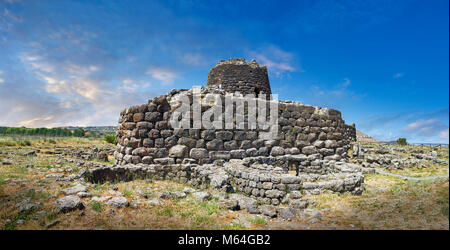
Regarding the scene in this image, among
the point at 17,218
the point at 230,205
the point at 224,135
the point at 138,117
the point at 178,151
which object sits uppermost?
the point at 138,117

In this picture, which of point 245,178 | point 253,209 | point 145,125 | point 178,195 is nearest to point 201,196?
point 178,195

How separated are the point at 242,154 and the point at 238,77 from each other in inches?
303

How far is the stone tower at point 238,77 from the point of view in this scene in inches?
587

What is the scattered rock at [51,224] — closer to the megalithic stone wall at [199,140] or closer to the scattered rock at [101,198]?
the scattered rock at [101,198]

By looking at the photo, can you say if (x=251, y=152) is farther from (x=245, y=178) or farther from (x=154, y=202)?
(x=154, y=202)

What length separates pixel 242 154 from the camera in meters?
8.59

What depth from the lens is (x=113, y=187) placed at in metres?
6.35

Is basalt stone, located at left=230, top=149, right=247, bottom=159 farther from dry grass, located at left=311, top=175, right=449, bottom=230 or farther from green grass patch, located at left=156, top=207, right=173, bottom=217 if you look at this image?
green grass patch, located at left=156, top=207, right=173, bottom=217

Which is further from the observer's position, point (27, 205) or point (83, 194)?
point (83, 194)

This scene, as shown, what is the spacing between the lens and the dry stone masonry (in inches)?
250

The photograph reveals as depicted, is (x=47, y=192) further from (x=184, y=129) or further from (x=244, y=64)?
(x=244, y=64)
